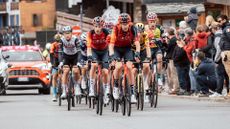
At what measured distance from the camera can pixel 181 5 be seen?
158ft

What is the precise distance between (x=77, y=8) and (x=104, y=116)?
225 feet

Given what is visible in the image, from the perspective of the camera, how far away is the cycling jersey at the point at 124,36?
22812 millimetres

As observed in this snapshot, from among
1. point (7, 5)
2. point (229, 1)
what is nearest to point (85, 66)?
point (229, 1)

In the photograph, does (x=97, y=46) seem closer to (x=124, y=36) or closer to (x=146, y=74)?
(x=146, y=74)

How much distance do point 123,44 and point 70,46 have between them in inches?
135

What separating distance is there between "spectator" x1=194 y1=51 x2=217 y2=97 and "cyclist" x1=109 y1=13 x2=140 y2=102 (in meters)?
6.12

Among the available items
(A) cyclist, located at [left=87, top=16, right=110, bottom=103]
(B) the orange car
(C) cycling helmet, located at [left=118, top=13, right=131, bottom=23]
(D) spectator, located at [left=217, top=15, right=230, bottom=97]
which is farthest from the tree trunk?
(C) cycling helmet, located at [left=118, top=13, right=131, bottom=23]

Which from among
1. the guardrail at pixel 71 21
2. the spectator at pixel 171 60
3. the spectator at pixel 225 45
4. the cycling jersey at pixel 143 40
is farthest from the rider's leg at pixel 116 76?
the guardrail at pixel 71 21

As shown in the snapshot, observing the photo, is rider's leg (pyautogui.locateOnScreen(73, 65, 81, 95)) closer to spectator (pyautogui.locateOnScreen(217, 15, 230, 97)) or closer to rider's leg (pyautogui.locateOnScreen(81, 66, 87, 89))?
rider's leg (pyautogui.locateOnScreen(81, 66, 87, 89))

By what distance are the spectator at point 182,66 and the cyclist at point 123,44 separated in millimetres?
7964

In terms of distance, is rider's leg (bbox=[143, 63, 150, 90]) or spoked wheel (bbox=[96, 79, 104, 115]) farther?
rider's leg (bbox=[143, 63, 150, 90])

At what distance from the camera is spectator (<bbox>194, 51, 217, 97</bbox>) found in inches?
1142

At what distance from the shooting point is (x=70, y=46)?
2617 cm

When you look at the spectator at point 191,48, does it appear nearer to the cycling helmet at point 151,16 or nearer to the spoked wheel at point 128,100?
the cycling helmet at point 151,16
